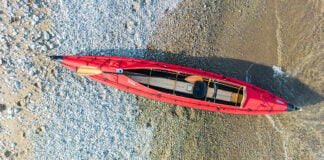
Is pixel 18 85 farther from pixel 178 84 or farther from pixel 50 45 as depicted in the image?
pixel 178 84

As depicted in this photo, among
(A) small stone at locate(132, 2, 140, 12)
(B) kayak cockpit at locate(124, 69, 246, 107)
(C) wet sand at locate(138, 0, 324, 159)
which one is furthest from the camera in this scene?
(C) wet sand at locate(138, 0, 324, 159)

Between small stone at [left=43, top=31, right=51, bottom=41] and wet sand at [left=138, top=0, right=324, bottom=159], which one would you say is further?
wet sand at [left=138, top=0, right=324, bottom=159]

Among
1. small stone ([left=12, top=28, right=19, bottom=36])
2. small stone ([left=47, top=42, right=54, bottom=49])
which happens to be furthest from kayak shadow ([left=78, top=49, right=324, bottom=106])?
small stone ([left=12, top=28, right=19, bottom=36])

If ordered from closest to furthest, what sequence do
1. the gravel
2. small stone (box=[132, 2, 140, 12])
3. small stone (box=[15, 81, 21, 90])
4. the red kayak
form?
the red kayak < small stone (box=[15, 81, 21, 90]) < the gravel < small stone (box=[132, 2, 140, 12])

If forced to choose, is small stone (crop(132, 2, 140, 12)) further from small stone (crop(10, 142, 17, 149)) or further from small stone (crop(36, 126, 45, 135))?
small stone (crop(10, 142, 17, 149))

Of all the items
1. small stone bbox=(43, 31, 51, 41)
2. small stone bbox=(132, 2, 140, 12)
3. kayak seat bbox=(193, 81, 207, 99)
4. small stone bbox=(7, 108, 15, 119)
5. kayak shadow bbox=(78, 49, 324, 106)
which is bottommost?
small stone bbox=(7, 108, 15, 119)

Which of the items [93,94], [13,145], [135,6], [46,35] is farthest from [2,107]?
[135,6]
